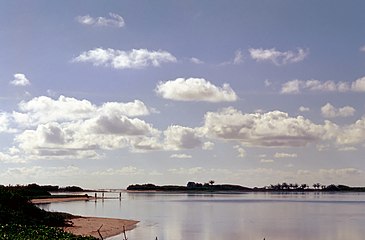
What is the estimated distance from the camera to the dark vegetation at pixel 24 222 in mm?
33938

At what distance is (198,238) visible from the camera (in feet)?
163

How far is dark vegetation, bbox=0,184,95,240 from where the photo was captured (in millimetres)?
33938

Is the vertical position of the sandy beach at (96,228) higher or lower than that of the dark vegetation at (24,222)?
lower

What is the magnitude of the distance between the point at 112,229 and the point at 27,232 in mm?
21597

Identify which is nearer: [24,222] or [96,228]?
[24,222]

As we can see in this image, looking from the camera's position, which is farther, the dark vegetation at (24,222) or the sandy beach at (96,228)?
the sandy beach at (96,228)

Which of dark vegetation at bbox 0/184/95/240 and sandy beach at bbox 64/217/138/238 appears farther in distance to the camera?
sandy beach at bbox 64/217/138/238

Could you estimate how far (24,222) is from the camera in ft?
141

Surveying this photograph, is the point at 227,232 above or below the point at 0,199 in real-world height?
below

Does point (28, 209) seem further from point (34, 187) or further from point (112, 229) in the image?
point (34, 187)

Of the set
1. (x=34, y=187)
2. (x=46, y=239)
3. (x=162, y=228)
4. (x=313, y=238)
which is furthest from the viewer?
(x=34, y=187)

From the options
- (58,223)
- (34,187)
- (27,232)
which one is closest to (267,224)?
(58,223)

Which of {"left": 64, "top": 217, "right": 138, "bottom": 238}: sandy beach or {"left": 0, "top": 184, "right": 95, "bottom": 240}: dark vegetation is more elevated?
{"left": 0, "top": 184, "right": 95, "bottom": 240}: dark vegetation

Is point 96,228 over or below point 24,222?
below
